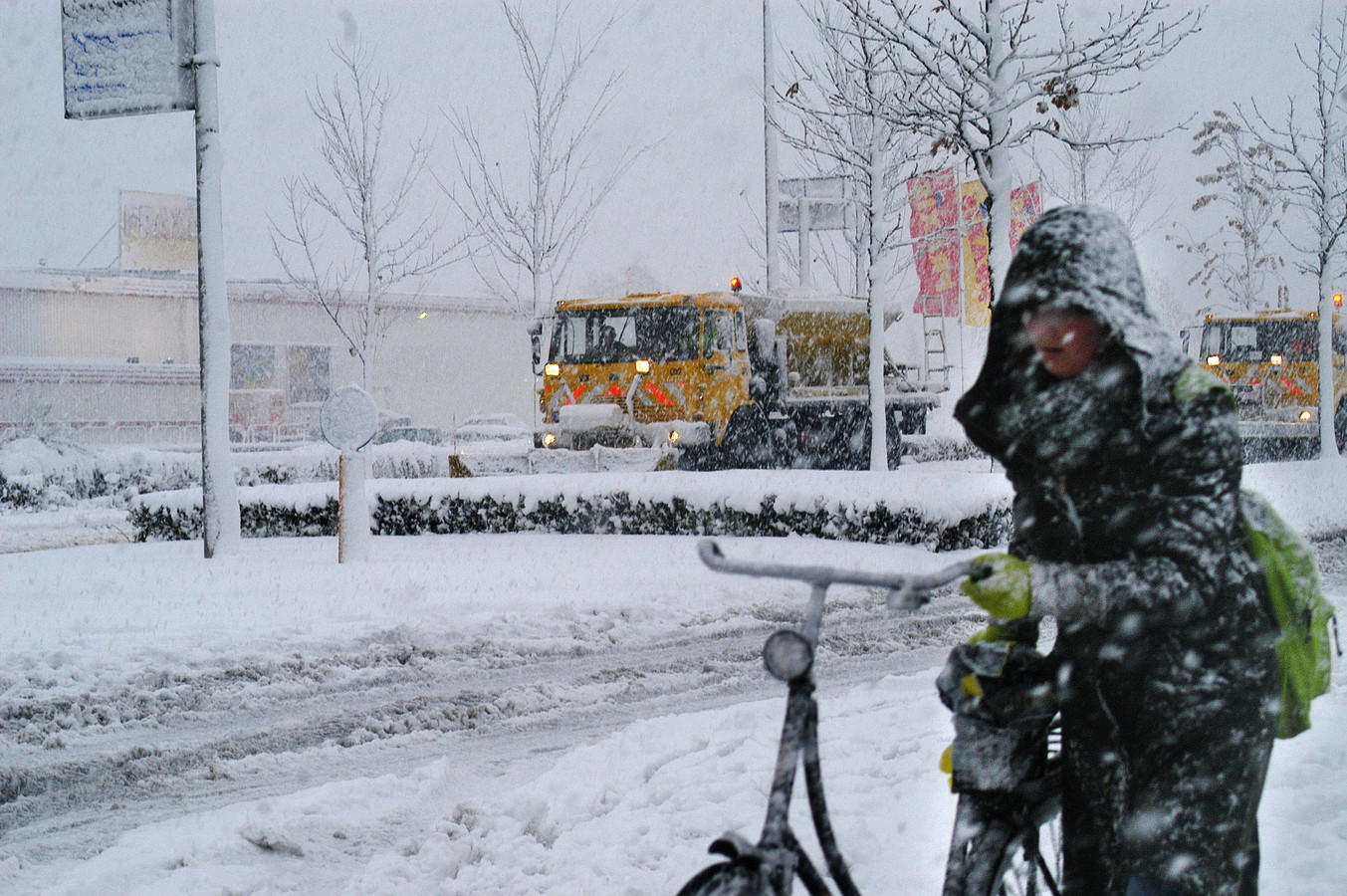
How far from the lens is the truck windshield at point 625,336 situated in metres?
15.1

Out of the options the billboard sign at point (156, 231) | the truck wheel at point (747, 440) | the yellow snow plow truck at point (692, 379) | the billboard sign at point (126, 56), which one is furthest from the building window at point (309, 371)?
the billboard sign at point (126, 56)

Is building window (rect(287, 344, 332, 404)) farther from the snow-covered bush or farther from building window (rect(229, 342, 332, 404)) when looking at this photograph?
the snow-covered bush

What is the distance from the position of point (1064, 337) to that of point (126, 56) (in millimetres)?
11886

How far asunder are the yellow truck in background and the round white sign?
1653 centimetres

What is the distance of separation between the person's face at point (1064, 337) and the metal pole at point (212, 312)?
10.4m

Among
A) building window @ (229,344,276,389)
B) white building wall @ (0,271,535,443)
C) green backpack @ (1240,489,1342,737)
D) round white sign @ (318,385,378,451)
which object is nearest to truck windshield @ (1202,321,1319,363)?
round white sign @ (318,385,378,451)

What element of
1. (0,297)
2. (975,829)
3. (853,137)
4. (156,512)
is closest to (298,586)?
(156,512)

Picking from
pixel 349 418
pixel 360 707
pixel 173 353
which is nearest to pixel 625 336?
pixel 349 418

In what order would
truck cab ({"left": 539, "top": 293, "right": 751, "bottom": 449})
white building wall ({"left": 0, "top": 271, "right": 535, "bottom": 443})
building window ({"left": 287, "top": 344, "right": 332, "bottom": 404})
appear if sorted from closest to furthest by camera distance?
truck cab ({"left": 539, "top": 293, "right": 751, "bottom": 449}) < white building wall ({"left": 0, "top": 271, "right": 535, "bottom": 443}) < building window ({"left": 287, "top": 344, "right": 332, "bottom": 404})

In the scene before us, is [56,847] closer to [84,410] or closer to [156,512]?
[156,512]

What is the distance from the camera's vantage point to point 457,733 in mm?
5742

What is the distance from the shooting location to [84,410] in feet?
99.1

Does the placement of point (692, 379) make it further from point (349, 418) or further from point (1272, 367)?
point (1272, 367)

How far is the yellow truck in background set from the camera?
837 inches
